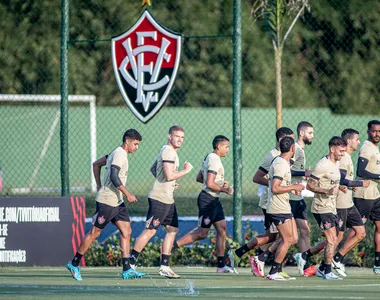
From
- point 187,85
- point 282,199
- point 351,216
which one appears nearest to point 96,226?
point 282,199

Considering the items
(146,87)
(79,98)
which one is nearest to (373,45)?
(79,98)

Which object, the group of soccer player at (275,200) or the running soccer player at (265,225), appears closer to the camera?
the group of soccer player at (275,200)

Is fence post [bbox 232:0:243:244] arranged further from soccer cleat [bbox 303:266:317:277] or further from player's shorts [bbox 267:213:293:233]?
player's shorts [bbox 267:213:293:233]

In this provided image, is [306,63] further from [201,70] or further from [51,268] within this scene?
[51,268]

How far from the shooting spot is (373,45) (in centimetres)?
3975

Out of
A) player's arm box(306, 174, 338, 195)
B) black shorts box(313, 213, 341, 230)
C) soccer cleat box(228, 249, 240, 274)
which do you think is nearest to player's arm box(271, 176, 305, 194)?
player's arm box(306, 174, 338, 195)

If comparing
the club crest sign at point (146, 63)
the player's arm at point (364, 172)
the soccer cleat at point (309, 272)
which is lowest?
the soccer cleat at point (309, 272)

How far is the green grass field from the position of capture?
456 inches

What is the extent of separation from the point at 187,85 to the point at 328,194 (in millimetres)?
23136

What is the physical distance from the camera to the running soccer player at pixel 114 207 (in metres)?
13.6

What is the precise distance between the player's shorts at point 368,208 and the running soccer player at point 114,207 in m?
3.37

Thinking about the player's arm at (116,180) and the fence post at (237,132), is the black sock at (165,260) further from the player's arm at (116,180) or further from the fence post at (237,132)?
the fence post at (237,132)

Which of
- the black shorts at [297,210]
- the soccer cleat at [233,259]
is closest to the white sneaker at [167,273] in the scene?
the soccer cleat at [233,259]

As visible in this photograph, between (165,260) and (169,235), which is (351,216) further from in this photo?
(165,260)
